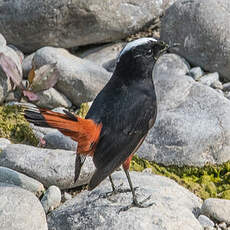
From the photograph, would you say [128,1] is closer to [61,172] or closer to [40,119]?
[61,172]

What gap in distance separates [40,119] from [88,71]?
2.85 metres

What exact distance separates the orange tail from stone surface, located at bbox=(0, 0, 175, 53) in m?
3.45

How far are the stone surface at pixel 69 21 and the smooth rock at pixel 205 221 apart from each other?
3.55 metres

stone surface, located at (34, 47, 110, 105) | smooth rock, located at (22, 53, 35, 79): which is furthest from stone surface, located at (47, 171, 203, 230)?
smooth rock, located at (22, 53, 35, 79)

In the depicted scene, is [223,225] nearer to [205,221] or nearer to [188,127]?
[205,221]

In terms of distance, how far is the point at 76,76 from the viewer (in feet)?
21.7

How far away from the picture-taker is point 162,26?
7.29 m

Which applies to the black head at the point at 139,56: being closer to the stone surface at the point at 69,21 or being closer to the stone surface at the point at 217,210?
the stone surface at the point at 217,210

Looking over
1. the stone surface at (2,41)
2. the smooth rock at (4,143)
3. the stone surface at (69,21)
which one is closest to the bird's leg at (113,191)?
Answer: the smooth rock at (4,143)

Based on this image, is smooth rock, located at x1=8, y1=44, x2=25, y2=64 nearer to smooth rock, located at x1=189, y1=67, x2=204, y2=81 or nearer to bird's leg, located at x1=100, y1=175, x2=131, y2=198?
smooth rock, located at x1=189, y1=67, x2=204, y2=81

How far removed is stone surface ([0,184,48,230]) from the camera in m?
4.14

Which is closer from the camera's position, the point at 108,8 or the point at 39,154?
the point at 39,154

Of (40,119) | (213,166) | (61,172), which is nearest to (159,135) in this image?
(213,166)

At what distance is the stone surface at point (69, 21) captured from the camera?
7223 mm
